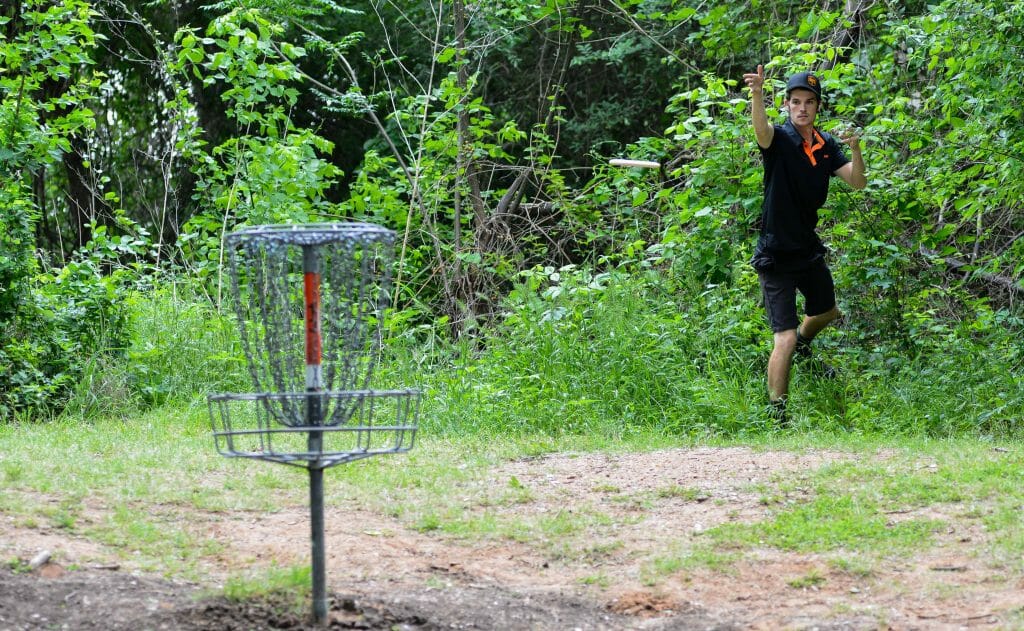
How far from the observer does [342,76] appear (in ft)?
48.6

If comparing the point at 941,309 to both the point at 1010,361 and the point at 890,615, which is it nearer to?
the point at 1010,361

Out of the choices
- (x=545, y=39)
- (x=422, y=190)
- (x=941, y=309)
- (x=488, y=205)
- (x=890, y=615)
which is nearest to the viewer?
(x=890, y=615)

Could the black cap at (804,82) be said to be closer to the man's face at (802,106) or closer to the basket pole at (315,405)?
the man's face at (802,106)

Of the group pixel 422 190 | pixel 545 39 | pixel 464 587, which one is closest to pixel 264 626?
pixel 464 587

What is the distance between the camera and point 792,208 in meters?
7.06

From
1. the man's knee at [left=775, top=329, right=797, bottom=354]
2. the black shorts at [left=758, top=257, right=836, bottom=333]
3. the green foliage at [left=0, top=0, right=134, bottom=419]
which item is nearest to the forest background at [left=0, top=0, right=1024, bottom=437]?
the green foliage at [left=0, top=0, right=134, bottom=419]

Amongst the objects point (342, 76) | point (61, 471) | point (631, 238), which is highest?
point (342, 76)

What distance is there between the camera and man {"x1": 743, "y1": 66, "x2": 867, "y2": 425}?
702 centimetres

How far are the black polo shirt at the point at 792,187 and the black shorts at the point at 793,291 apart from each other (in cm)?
12

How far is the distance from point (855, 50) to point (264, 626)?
7.81 m

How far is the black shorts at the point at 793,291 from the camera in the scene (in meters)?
7.09

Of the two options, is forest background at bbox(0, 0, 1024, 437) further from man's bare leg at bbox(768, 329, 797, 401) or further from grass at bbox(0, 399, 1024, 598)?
grass at bbox(0, 399, 1024, 598)

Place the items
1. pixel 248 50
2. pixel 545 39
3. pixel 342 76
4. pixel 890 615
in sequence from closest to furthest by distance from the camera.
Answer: pixel 890 615
pixel 248 50
pixel 545 39
pixel 342 76

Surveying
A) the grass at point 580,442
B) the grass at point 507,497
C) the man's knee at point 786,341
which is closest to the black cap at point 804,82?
the man's knee at point 786,341
